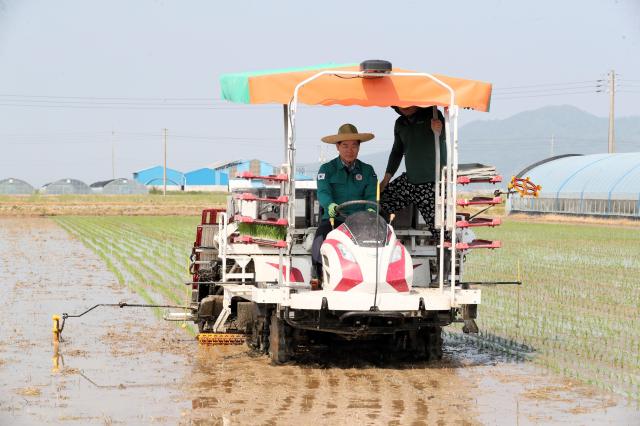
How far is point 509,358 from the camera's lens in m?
9.56

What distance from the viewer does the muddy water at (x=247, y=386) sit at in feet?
22.8

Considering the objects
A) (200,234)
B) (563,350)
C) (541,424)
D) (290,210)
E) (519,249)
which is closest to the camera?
(541,424)

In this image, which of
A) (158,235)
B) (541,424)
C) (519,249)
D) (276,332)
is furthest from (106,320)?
(158,235)

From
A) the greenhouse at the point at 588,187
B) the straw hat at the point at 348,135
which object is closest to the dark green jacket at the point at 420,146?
the straw hat at the point at 348,135

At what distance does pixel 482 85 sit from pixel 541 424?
11.3ft

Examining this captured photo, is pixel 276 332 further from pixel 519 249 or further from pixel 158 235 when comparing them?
pixel 158 235

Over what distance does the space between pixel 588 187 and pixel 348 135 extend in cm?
3627

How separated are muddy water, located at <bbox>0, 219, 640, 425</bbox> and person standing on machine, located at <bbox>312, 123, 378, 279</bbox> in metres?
1.14

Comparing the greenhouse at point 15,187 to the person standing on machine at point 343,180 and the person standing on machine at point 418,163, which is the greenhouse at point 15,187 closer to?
the person standing on machine at point 418,163

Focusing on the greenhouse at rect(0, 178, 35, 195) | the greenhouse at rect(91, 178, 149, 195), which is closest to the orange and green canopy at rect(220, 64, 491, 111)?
the greenhouse at rect(91, 178, 149, 195)

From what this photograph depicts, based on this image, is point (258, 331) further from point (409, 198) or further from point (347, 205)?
point (409, 198)

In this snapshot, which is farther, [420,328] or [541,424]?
[420,328]

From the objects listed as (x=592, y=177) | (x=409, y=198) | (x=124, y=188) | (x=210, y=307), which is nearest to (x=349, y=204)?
(x=409, y=198)

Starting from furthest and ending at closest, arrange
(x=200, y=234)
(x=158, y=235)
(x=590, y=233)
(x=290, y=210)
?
1. (x=590, y=233)
2. (x=158, y=235)
3. (x=200, y=234)
4. (x=290, y=210)
